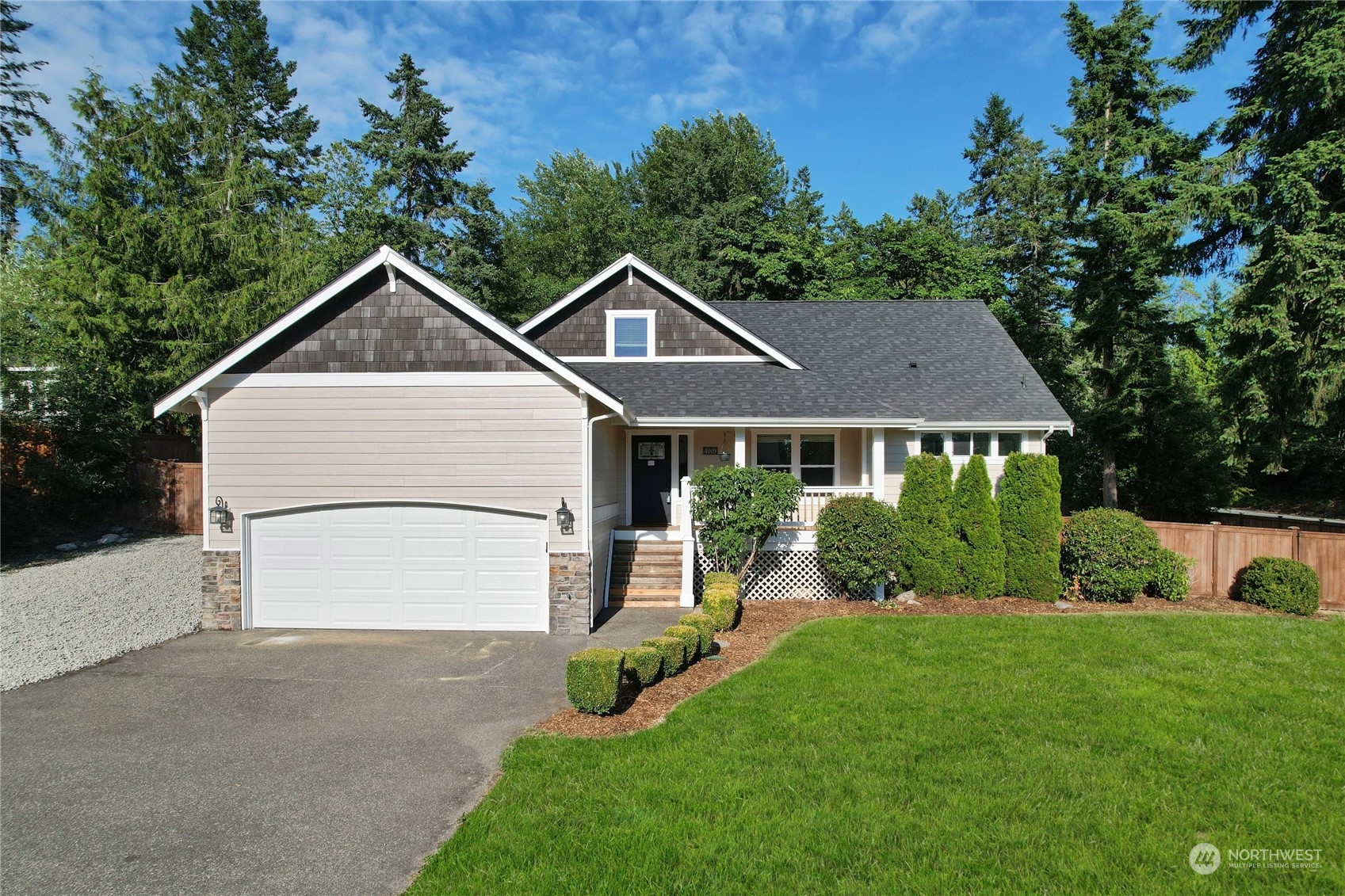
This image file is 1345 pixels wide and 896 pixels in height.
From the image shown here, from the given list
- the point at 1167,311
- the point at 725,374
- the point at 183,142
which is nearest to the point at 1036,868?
the point at 725,374

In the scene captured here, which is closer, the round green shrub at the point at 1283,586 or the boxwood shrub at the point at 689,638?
the boxwood shrub at the point at 689,638

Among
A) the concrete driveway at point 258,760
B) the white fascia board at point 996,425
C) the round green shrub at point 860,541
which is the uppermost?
the white fascia board at point 996,425

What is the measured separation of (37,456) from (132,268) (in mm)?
6605

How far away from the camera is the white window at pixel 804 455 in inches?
587

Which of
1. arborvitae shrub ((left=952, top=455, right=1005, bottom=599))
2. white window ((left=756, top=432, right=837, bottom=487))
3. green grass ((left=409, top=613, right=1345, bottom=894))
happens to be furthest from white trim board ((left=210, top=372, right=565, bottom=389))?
arborvitae shrub ((left=952, top=455, right=1005, bottom=599))

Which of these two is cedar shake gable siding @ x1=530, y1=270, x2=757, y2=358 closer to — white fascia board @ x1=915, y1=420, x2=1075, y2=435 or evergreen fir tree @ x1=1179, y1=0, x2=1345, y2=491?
white fascia board @ x1=915, y1=420, x2=1075, y2=435

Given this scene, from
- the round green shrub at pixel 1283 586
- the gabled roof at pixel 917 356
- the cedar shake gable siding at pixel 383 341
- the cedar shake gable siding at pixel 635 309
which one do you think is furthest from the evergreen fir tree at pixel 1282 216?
the cedar shake gable siding at pixel 383 341

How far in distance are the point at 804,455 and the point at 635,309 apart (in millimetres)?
5195

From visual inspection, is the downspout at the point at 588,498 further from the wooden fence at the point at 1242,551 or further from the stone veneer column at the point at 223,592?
the wooden fence at the point at 1242,551

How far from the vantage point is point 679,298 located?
51.2 feet

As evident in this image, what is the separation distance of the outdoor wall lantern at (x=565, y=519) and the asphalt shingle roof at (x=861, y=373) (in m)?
2.96

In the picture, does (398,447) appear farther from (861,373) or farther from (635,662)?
(861,373)

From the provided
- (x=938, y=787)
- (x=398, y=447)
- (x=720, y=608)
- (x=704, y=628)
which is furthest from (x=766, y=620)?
(x=398, y=447)

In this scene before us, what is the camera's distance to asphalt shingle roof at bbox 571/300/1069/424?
13.4m
